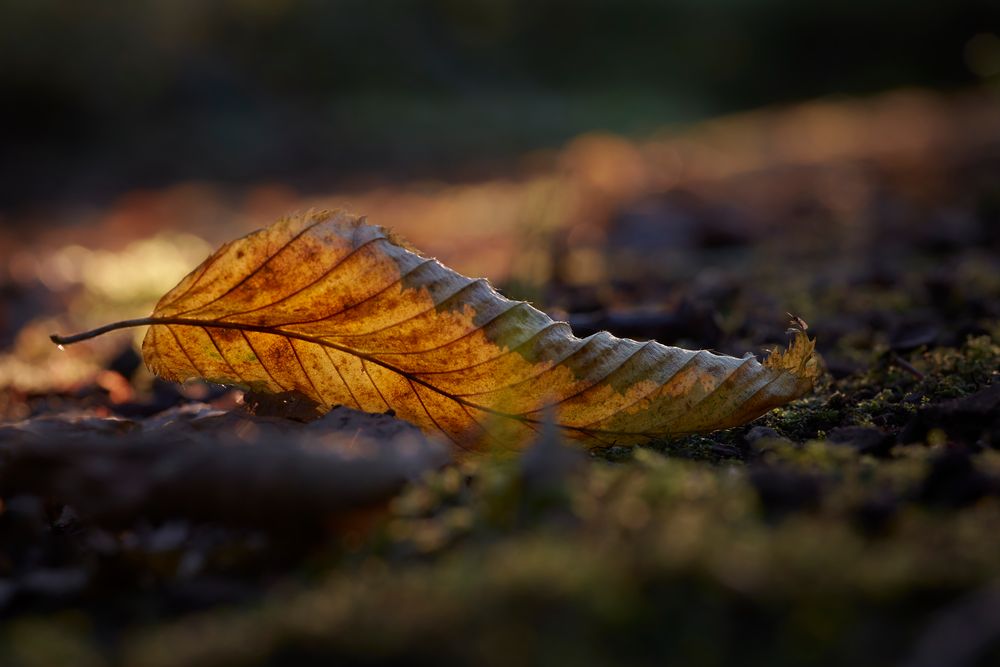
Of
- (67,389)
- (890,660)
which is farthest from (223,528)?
(67,389)

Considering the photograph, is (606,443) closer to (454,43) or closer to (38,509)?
(38,509)

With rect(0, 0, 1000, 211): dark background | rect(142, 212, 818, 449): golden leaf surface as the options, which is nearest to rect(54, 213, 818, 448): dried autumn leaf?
rect(142, 212, 818, 449): golden leaf surface

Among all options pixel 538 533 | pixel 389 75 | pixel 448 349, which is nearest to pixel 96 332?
pixel 448 349

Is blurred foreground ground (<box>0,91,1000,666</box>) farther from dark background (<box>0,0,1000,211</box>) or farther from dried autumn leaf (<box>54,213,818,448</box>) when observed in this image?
dark background (<box>0,0,1000,211</box>)

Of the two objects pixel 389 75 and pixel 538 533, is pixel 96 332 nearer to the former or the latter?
pixel 538 533

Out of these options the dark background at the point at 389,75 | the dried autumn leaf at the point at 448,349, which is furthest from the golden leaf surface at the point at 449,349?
the dark background at the point at 389,75

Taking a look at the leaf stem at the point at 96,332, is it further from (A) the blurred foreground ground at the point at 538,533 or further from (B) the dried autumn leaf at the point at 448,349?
(A) the blurred foreground ground at the point at 538,533
